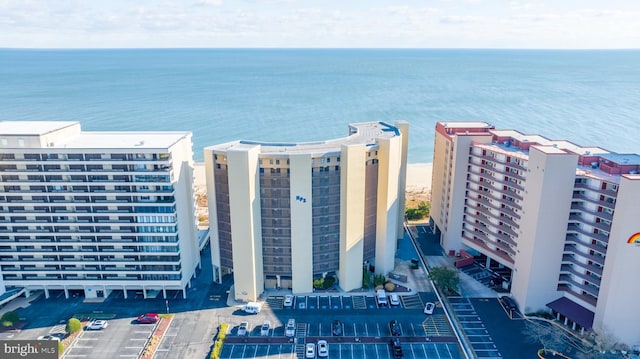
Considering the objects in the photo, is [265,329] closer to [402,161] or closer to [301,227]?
[301,227]

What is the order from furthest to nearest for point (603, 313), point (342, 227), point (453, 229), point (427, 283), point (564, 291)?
1. point (453, 229)
2. point (427, 283)
3. point (342, 227)
4. point (564, 291)
5. point (603, 313)

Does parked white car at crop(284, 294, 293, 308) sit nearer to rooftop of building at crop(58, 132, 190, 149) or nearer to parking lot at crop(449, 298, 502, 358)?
parking lot at crop(449, 298, 502, 358)

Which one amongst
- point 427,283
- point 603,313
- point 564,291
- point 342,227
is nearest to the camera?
point 603,313

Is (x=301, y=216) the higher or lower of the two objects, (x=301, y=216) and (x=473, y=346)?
the higher

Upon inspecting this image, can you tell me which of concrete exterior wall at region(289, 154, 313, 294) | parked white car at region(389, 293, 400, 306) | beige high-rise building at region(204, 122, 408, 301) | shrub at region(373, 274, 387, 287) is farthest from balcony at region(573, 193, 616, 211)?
concrete exterior wall at region(289, 154, 313, 294)

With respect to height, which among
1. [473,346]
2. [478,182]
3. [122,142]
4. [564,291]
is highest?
[122,142]

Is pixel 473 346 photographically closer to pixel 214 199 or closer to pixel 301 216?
pixel 301 216

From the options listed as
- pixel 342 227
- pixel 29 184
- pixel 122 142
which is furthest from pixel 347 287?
pixel 29 184
